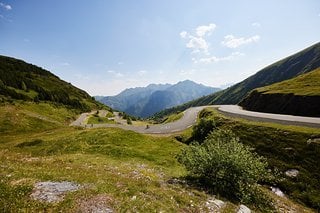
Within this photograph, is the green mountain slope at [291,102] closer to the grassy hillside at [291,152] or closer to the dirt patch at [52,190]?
the grassy hillside at [291,152]

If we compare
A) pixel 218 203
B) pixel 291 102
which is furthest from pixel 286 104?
pixel 218 203

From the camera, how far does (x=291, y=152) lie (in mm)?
37156

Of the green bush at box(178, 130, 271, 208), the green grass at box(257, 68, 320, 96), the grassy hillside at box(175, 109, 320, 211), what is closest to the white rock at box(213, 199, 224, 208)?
the green bush at box(178, 130, 271, 208)

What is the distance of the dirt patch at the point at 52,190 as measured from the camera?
1454 cm

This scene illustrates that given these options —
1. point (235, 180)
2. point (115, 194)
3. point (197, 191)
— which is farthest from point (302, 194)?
point (115, 194)

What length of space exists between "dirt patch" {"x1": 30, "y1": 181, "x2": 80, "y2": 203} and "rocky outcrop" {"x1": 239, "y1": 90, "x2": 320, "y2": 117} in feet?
192

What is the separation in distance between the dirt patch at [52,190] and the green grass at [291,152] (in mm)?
28275

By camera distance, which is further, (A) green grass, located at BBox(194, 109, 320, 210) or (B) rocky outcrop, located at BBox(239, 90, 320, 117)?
(B) rocky outcrop, located at BBox(239, 90, 320, 117)

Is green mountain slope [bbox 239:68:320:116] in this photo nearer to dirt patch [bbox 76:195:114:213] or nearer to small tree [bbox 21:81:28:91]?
dirt patch [bbox 76:195:114:213]

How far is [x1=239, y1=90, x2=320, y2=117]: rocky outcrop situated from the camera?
58.1m

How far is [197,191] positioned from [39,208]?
40.6ft

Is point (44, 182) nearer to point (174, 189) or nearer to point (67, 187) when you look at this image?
point (67, 187)

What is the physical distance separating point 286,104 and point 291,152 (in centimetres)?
3470

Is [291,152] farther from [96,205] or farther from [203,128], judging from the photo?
[96,205]
